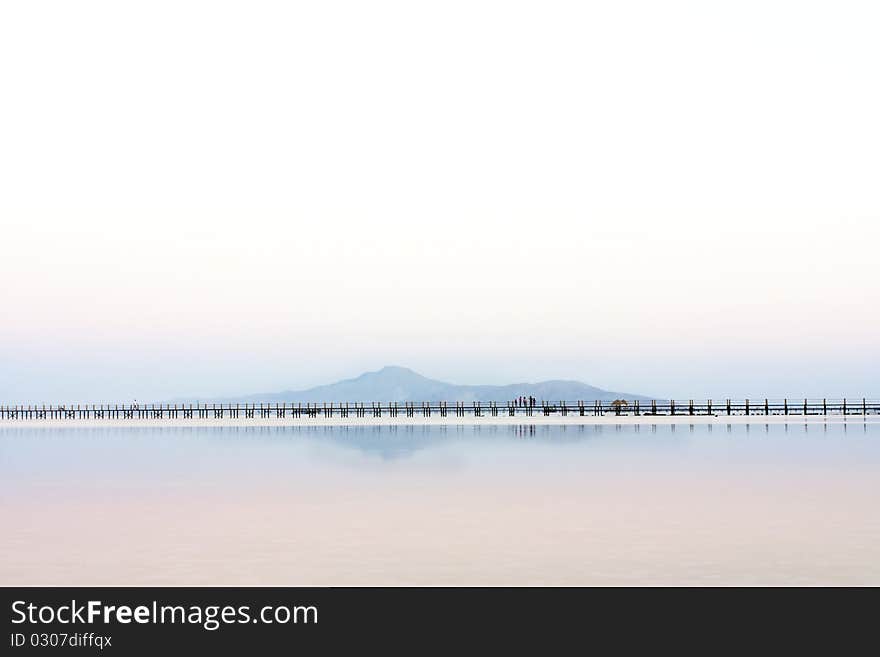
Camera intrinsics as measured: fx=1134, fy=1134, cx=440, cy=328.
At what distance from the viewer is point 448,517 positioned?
1889 centimetres

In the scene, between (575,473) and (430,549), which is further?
(575,473)

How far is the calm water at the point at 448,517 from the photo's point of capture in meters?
13.8

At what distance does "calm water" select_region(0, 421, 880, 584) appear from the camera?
13820mm
